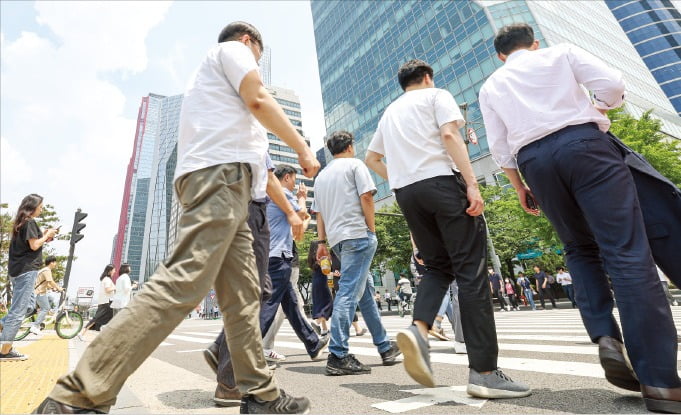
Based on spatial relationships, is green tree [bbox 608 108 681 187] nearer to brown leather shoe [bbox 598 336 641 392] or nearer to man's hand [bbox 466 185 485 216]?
man's hand [bbox 466 185 485 216]

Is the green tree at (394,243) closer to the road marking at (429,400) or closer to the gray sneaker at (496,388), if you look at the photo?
the road marking at (429,400)

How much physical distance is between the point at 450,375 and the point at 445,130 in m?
1.74

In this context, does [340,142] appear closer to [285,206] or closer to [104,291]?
[285,206]

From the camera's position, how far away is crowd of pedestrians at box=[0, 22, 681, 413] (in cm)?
150

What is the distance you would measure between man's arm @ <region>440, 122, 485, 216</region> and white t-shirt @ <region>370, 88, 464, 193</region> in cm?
5

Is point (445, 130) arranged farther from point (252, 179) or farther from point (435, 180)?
point (252, 179)

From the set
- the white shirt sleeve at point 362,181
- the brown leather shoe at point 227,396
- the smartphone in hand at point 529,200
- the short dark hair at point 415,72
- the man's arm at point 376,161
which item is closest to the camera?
the brown leather shoe at point 227,396

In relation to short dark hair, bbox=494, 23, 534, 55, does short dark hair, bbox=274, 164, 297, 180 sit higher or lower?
higher

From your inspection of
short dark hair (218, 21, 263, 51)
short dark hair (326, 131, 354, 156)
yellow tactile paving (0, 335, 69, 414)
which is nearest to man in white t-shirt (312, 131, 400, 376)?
short dark hair (326, 131, 354, 156)

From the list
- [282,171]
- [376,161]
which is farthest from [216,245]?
[282,171]


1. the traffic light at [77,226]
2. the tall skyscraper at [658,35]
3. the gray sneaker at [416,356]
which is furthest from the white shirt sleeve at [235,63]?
the tall skyscraper at [658,35]

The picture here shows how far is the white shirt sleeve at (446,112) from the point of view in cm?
244

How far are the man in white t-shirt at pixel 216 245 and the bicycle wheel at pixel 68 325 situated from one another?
1032 centimetres

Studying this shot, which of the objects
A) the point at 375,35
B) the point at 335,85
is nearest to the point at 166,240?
the point at 335,85
